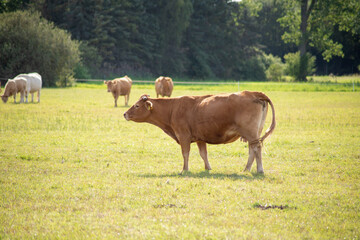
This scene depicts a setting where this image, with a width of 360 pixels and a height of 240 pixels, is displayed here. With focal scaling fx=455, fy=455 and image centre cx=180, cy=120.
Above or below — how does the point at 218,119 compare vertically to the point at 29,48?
below

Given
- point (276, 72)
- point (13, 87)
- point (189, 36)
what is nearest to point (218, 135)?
point (13, 87)

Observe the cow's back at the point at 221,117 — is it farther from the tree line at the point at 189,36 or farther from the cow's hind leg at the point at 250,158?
the tree line at the point at 189,36

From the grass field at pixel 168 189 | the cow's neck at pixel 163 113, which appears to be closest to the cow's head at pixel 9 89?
the grass field at pixel 168 189

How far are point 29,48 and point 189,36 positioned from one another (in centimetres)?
3975

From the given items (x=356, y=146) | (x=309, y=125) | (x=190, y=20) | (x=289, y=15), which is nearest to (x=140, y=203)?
(x=356, y=146)

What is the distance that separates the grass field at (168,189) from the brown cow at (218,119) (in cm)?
64

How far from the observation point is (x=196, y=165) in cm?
1048

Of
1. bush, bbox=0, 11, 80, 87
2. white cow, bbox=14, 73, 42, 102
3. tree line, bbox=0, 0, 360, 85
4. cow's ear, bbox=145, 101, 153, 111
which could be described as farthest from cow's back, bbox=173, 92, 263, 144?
tree line, bbox=0, 0, 360, 85

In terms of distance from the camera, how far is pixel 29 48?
153 ft

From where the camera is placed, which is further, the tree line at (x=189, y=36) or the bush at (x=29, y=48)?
the tree line at (x=189, y=36)

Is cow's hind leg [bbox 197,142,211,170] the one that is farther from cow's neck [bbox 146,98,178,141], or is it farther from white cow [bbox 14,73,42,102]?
white cow [bbox 14,73,42,102]

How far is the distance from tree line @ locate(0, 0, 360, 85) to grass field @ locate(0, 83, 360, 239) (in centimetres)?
3820

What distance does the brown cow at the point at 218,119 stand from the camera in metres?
9.20

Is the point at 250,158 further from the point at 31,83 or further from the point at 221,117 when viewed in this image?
the point at 31,83
